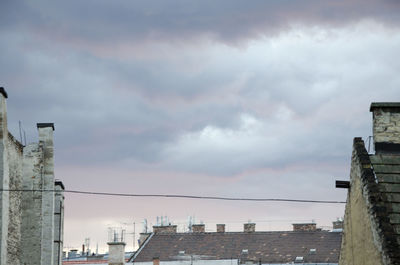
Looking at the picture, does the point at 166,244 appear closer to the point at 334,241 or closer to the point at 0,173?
the point at 334,241

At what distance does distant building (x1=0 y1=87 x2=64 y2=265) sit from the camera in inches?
827

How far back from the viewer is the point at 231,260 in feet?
154

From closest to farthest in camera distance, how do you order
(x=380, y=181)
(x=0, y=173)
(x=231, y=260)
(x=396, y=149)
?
(x=380, y=181), (x=396, y=149), (x=0, y=173), (x=231, y=260)

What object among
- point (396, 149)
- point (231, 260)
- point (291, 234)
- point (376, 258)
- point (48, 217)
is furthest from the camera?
point (291, 234)

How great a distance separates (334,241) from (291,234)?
3.66m

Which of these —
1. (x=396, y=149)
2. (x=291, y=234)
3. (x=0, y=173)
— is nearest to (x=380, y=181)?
(x=396, y=149)

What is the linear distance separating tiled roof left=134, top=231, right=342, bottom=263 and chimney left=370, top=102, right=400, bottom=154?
107 feet

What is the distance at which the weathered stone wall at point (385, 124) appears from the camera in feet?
59.6

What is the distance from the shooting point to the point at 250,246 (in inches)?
2094

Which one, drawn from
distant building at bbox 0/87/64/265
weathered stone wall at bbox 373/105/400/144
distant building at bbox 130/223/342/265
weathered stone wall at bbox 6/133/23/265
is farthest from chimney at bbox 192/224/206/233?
weathered stone wall at bbox 373/105/400/144

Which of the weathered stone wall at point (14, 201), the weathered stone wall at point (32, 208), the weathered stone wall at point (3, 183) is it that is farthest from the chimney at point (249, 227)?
the weathered stone wall at point (3, 183)

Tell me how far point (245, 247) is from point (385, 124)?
36.0m

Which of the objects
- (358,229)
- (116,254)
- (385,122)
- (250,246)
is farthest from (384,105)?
(250,246)

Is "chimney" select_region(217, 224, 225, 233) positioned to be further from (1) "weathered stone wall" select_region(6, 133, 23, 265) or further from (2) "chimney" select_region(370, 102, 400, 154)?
(2) "chimney" select_region(370, 102, 400, 154)
